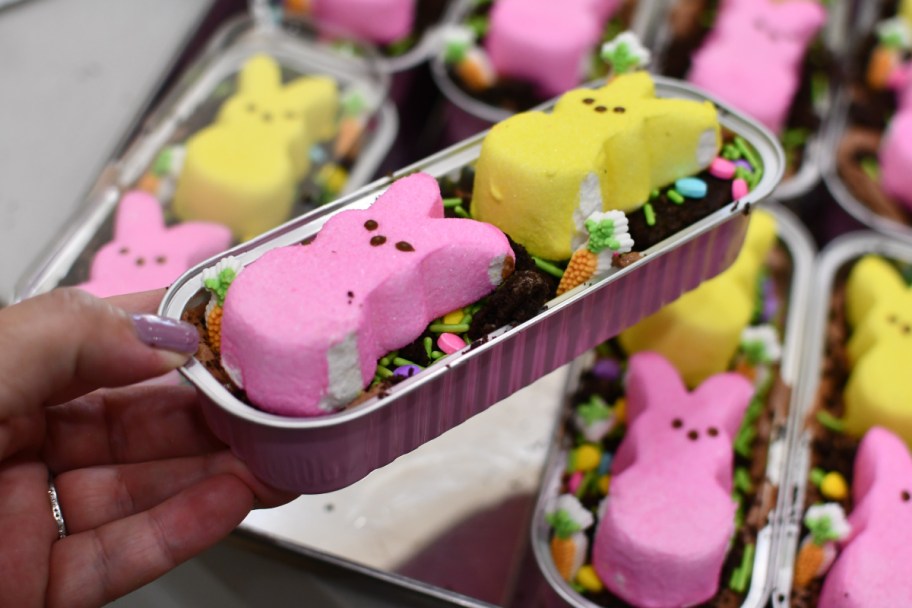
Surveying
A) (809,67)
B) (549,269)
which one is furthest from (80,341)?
(809,67)

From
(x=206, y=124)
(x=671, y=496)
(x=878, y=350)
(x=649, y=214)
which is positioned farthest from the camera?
(x=206, y=124)

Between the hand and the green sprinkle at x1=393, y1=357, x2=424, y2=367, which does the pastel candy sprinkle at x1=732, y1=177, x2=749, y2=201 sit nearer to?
the green sprinkle at x1=393, y1=357, x2=424, y2=367

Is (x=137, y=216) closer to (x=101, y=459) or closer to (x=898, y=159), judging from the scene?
(x=101, y=459)

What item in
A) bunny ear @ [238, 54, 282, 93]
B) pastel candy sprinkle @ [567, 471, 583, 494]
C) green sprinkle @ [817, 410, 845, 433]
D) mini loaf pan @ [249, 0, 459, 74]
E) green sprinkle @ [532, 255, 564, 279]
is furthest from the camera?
mini loaf pan @ [249, 0, 459, 74]

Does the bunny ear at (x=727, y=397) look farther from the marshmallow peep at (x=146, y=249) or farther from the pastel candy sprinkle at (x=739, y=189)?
the marshmallow peep at (x=146, y=249)

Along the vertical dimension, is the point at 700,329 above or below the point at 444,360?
below

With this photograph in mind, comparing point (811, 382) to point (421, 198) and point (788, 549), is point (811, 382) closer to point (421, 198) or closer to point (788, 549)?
point (788, 549)

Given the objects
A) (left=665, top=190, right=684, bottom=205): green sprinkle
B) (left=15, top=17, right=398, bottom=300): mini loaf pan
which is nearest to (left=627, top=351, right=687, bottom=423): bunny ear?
(left=665, top=190, right=684, bottom=205): green sprinkle

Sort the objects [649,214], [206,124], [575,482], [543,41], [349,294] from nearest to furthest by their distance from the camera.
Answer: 1. [349,294]
2. [649,214]
3. [575,482]
4. [206,124]
5. [543,41]
